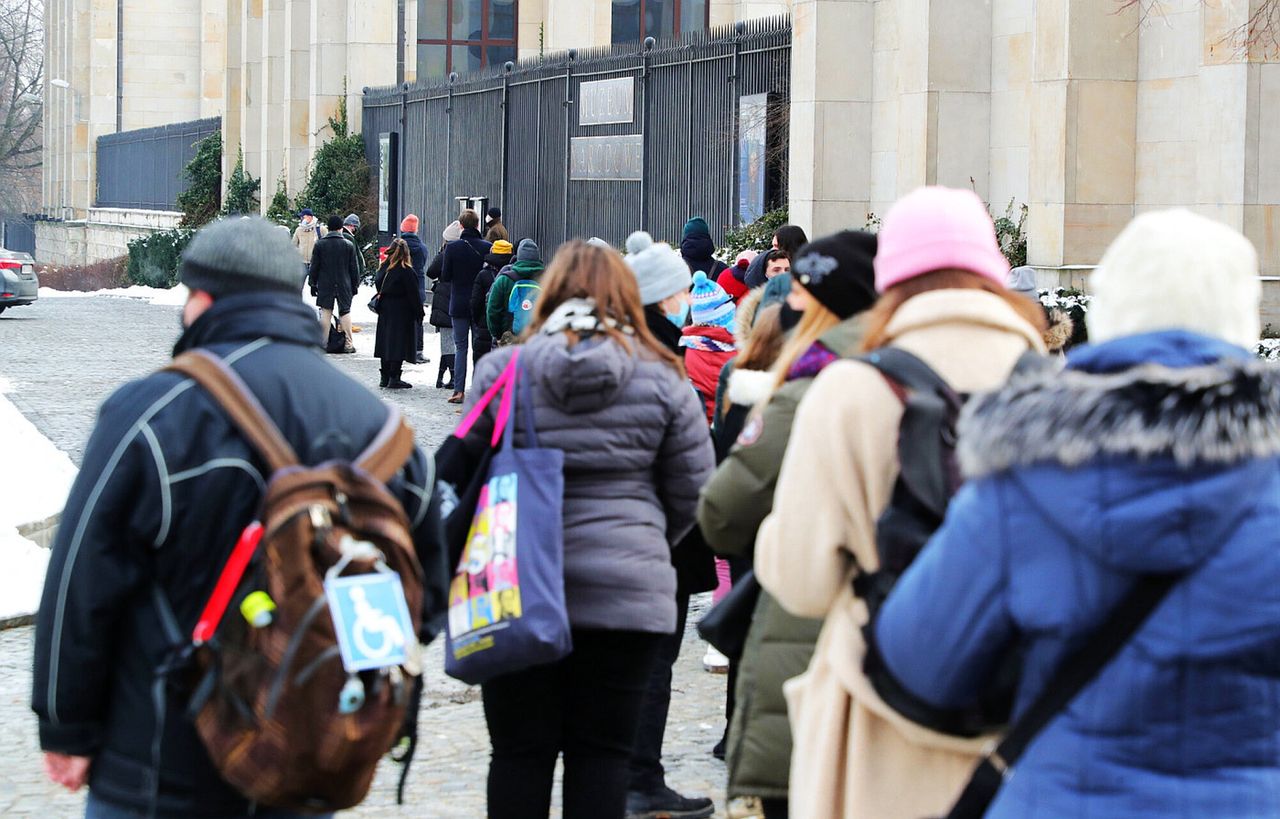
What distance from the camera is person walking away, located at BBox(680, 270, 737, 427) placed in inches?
316

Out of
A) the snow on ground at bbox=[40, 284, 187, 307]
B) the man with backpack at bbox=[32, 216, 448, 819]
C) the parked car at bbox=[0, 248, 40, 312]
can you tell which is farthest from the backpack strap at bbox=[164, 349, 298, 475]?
the snow on ground at bbox=[40, 284, 187, 307]

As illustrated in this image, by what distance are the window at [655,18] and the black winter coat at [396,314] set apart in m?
20.1

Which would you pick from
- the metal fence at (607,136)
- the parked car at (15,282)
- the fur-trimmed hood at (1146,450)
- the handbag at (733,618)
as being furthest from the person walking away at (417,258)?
the fur-trimmed hood at (1146,450)

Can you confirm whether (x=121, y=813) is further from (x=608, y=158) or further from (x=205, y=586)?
(x=608, y=158)

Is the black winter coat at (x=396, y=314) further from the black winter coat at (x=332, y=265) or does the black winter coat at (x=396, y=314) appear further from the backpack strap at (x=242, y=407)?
the backpack strap at (x=242, y=407)

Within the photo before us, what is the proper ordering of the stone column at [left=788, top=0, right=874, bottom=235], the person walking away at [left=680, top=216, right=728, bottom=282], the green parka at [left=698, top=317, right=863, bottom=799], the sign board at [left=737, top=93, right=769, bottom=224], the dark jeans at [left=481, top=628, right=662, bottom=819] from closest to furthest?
1. the green parka at [left=698, top=317, right=863, bottom=799]
2. the dark jeans at [left=481, top=628, right=662, bottom=819]
3. the person walking away at [left=680, top=216, right=728, bottom=282]
4. the stone column at [left=788, top=0, right=874, bottom=235]
5. the sign board at [left=737, top=93, right=769, bottom=224]

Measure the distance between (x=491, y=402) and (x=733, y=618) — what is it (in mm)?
1087

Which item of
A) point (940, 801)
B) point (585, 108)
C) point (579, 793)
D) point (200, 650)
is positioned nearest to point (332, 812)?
point (200, 650)

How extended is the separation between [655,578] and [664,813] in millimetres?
1306

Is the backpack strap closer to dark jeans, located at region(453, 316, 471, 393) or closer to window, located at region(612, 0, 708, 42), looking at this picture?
dark jeans, located at region(453, 316, 471, 393)

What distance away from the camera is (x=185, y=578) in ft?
11.1

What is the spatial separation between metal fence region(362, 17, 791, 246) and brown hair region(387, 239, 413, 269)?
3.30m

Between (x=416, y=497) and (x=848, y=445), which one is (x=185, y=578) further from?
(x=848, y=445)

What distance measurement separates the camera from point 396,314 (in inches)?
757
